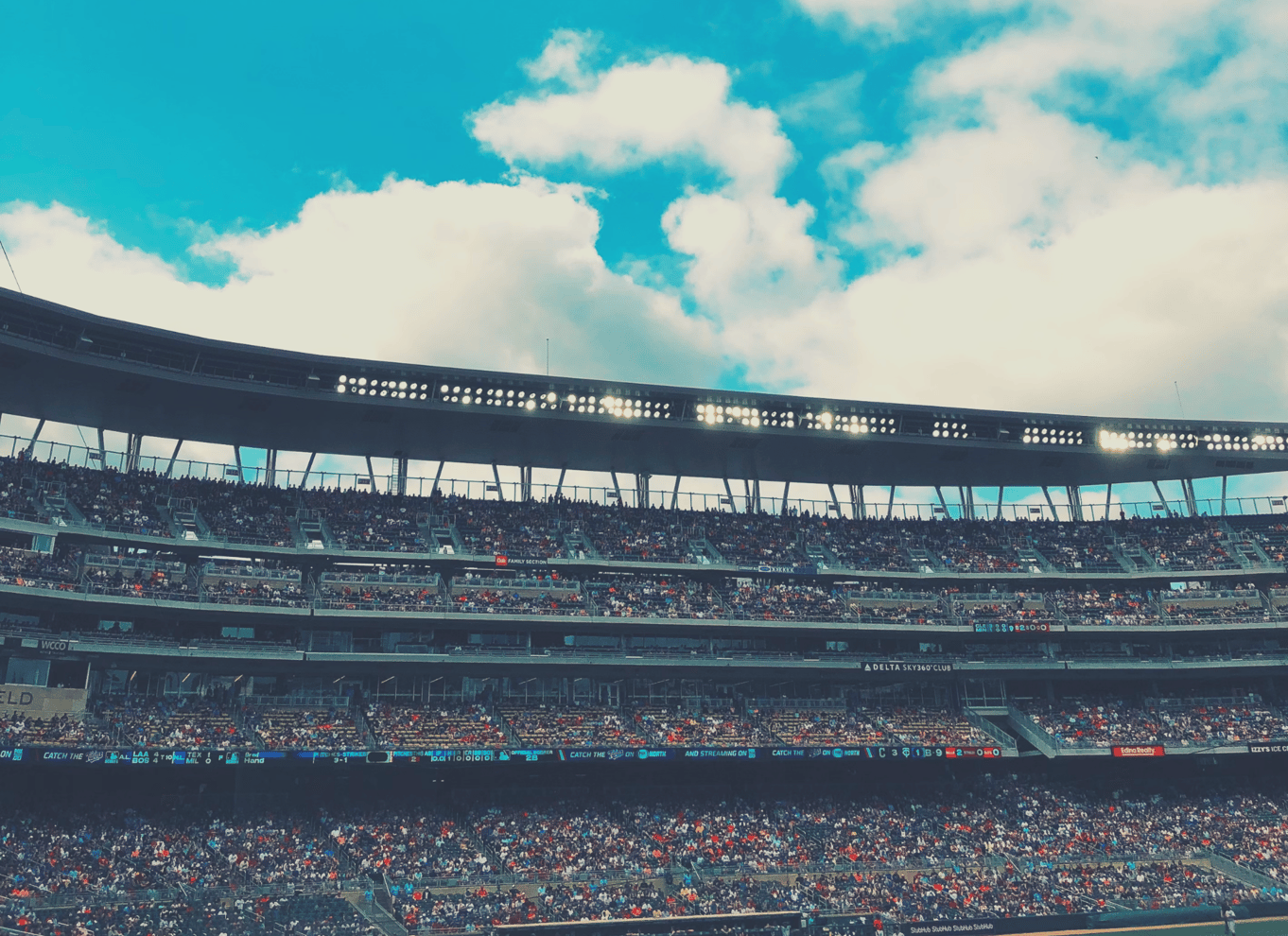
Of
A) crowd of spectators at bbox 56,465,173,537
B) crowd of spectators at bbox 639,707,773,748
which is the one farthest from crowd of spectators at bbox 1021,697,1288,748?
crowd of spectators at bbox 56,465,173,537

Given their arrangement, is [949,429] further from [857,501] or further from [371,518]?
[371,518]

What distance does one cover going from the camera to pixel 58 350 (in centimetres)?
4775

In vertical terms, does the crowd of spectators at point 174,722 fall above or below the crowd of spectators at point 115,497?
below

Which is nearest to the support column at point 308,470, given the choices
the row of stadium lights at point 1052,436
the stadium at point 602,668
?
the stadium at point 602,668

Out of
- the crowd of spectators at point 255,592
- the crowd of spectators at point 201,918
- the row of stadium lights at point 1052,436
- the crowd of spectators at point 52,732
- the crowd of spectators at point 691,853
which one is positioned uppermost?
the row of stadium lights at point 1052,436

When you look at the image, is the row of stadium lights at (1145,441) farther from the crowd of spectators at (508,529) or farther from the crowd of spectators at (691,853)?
the crowd of spectators at (508,529)

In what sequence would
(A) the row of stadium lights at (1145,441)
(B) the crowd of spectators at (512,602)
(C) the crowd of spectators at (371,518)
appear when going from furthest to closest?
(A) the row of stadium lights at (1145,441) < (C) the crowd of spectators at (371,518) < (B) the crowd of spectators at (512,602)

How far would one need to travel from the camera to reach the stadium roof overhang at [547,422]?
50.3 meters

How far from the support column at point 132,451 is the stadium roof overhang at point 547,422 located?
1158 mm

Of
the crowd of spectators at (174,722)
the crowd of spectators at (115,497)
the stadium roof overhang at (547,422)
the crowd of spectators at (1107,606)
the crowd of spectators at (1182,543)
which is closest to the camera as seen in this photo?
the crowd of spectators at (174,722)

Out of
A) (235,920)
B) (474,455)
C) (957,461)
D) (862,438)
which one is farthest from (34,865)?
(957,461)

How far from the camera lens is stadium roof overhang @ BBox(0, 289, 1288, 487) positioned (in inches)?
1981

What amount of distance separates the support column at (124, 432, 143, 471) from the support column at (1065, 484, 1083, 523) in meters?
58.9

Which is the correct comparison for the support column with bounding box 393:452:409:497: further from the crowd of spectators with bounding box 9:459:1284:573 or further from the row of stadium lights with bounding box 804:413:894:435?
the row of stadium lights with bounding box 804:413:894:435
